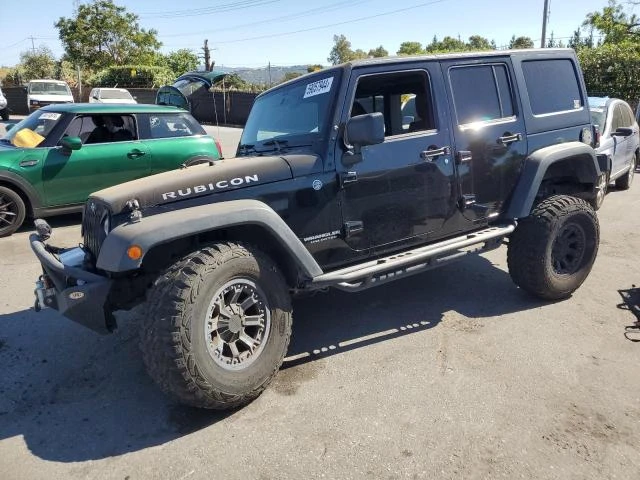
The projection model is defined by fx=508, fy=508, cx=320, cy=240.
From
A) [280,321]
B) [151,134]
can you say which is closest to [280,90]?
[280,321]

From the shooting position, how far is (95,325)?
3014 mm

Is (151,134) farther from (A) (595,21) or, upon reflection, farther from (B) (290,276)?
(A) (595,21)

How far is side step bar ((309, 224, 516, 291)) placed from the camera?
11.4 ft

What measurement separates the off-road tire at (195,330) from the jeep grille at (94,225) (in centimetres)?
63

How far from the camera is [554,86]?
4.62 metres

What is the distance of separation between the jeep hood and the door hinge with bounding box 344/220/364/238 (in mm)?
551

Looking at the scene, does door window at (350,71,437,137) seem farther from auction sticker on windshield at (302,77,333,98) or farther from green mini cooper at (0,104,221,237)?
green mini cooper at (0,104,221,237)

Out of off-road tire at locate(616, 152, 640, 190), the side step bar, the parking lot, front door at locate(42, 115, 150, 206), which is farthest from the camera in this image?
off-road tire at locate(616, 152, 640, 190)

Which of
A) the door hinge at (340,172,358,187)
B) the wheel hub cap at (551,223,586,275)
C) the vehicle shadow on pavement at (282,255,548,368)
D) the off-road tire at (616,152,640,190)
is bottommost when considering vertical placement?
the vehicle shadow on pavement at (282,255,548,368)

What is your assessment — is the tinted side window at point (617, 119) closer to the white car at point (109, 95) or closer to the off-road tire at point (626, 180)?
the off-road tire at point (626, 180)

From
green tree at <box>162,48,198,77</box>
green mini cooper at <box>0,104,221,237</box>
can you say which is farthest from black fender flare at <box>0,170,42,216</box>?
green tree at <box>162,48,198,77</box>

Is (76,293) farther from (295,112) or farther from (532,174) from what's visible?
(532,174)

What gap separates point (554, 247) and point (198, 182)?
10.3 ft

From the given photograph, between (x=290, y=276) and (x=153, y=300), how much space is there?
97 centimetres
